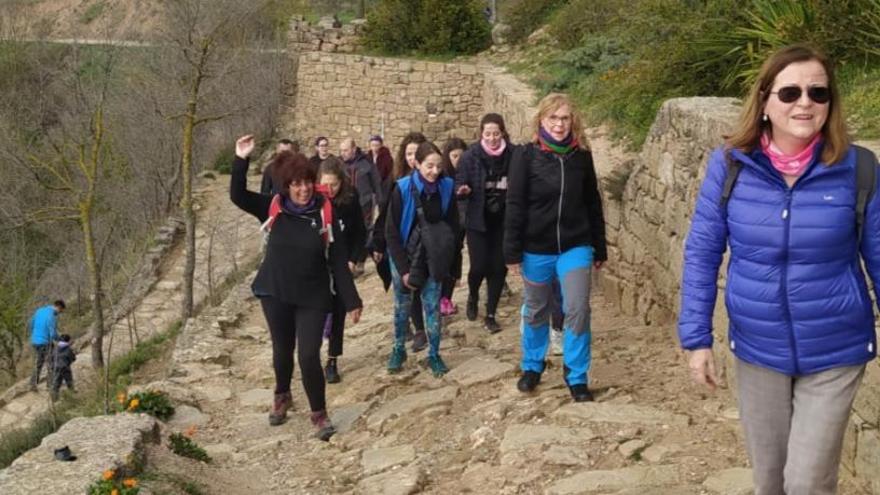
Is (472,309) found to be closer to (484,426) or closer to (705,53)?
(484,426)

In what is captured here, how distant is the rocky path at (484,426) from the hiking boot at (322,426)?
0.17 feet

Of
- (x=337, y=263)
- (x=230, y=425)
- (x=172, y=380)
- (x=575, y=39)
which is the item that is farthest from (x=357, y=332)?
(x=575, y=39)

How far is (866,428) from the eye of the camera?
170 inches

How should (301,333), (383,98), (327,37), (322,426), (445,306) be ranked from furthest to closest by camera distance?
(327,37) → (383,98) → (445,306) → (322,426) → (301,333)

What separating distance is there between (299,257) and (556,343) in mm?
1981

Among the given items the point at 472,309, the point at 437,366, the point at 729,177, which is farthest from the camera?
the point at 472,309

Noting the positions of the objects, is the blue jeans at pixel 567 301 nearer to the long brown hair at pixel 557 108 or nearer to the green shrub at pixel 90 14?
the long brown hair at pixel 557 108

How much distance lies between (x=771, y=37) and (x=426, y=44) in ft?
49.0

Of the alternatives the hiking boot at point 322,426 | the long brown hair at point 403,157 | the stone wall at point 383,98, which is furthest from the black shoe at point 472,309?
the stone wall at point 383,98

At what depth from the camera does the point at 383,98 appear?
21.5 m

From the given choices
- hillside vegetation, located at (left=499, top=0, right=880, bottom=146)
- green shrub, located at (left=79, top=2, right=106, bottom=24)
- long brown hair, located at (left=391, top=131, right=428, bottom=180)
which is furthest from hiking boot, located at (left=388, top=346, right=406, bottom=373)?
green shrub, located at (left=79, top=2, right=106, bottom=24)

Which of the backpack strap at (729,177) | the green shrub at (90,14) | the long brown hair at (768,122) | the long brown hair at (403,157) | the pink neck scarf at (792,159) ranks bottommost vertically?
the long brown hair at (403,157)

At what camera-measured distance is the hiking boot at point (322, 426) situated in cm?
644

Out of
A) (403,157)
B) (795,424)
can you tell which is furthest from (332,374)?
(795,424)
